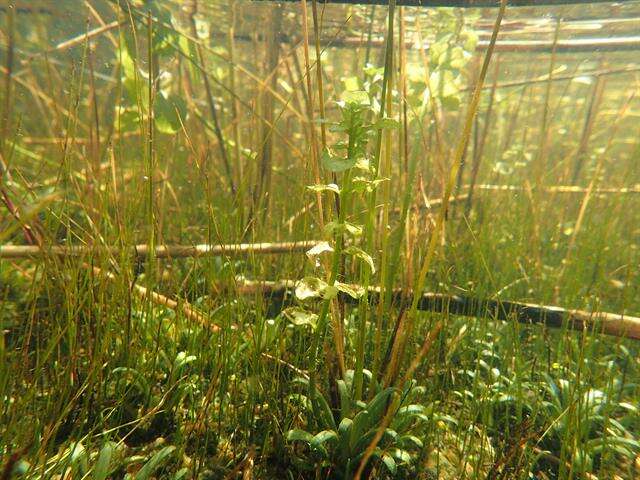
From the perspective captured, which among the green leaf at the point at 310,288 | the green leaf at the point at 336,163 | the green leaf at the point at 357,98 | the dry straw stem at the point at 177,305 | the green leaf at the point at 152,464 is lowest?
the green leaf at the point at 152,464

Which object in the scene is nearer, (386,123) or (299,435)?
(386,123)

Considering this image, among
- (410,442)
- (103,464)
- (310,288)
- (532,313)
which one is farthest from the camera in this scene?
(532,313)

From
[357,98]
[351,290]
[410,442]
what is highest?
[357,98]

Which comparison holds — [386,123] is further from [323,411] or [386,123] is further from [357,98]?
[323,411]

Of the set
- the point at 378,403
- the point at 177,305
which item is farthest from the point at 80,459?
the point at 378,403

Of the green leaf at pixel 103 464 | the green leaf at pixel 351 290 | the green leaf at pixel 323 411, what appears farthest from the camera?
the green leaf at pixel 323 411

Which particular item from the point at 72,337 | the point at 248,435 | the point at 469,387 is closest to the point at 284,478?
the point at 248,435

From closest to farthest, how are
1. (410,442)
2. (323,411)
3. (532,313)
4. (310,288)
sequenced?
(310,288), (323,411), (410,442), (532,313)

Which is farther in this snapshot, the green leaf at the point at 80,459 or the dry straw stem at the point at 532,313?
the dry straw stem at the point at 532,313

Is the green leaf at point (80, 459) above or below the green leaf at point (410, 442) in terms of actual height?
above

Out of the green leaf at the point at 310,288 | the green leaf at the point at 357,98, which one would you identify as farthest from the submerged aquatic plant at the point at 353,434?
the green leaf at the point at 357,98

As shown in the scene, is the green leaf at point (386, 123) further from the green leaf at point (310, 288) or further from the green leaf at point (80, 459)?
the green leaf at point (80, 459)
